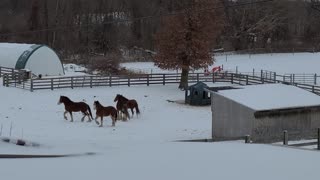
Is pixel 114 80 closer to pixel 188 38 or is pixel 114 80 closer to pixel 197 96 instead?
pixel 188 38

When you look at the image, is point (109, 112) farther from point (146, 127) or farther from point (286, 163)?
point (286, 163)

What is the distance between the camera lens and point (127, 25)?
93312 mm

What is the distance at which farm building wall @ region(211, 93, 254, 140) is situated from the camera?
2178cm

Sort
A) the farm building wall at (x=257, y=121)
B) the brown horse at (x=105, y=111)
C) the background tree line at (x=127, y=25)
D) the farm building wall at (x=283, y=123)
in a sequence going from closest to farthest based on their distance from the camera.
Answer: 1. the farm building wall at (x=283, y=123)
2. the farm building wall at (x=257, y=121)
3. the brown horse at (x=105, y=111)
4. the background tree line at (x=127, y=25)

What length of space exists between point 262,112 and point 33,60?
27.3 meters

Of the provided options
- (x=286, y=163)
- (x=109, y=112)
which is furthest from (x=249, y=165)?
(x=109, y=112)

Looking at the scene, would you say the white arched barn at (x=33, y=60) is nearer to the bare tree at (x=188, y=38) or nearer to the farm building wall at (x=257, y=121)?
the bare tree at (x=188, y=38)

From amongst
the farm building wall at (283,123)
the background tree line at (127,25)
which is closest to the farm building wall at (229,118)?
the farm building wall at (283,123)

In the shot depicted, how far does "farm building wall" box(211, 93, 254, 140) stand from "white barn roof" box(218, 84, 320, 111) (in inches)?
9.0

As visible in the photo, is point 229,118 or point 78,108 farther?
point 78,108

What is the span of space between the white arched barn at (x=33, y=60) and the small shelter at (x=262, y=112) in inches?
964

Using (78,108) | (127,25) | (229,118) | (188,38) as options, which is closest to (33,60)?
(188,38)

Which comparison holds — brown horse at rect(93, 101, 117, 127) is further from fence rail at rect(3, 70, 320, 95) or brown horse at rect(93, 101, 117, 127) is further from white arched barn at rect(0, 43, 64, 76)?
white arched barn at rect(0, 43, 64, 76)

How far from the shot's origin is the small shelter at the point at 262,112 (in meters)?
21.6
